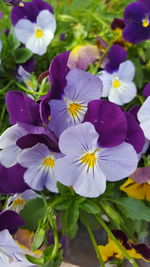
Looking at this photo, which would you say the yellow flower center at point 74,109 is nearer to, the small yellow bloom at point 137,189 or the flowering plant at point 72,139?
the flowering plant at point 72,139

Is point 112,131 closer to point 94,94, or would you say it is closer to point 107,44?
point 94,94

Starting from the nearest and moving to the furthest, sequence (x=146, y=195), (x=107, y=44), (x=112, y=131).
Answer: (x=112, y=131), (x=146, y=195), (x=107, y=44)

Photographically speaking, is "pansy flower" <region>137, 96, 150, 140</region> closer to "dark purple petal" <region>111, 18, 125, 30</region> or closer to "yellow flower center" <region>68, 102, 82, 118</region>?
"yellow flower center" <region>68, 102, 82, 118</region>

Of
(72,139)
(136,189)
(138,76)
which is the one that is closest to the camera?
(72,139)

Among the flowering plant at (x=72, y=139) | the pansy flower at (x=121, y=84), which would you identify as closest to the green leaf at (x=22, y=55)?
the flowering plant at (x=72, y=139)

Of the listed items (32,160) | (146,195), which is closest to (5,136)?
(32,160)

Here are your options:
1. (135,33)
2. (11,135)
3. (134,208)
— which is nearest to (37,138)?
(11,135)

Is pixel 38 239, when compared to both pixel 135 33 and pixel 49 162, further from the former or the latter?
pixel 135 33
